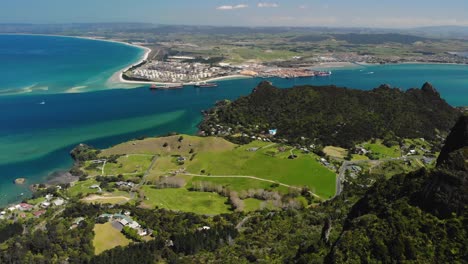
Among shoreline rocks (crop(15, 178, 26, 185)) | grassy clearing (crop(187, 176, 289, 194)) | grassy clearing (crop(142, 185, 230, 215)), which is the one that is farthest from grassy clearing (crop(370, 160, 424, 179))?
shoreline rocks (crop(15, 178, 26, 185))

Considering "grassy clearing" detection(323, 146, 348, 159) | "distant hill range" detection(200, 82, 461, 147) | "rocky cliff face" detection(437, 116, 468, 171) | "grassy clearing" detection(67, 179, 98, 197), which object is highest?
"rocky cliff face" detection(437, 116, 468, 171)

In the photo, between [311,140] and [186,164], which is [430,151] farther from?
[186,164]

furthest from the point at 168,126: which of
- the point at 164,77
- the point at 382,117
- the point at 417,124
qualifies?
the point at 164,77

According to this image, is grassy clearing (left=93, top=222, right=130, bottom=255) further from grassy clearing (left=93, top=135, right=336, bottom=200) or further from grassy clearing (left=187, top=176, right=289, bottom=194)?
grassy clearing (left=187, top=176, right=289, bottom=194)

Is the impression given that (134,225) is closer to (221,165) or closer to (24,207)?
(24,207)

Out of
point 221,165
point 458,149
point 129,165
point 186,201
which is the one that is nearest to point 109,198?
point 186,201
